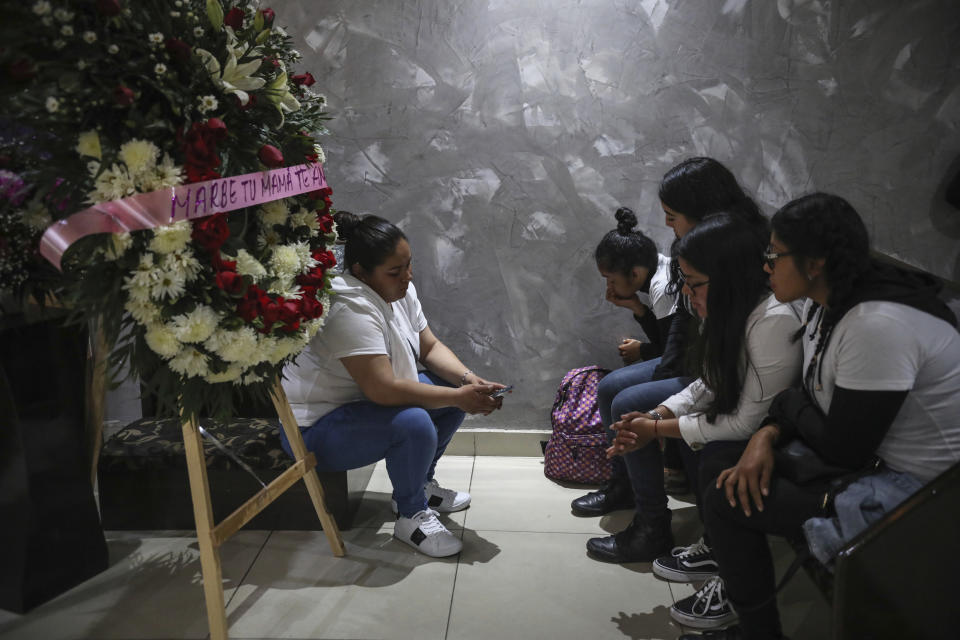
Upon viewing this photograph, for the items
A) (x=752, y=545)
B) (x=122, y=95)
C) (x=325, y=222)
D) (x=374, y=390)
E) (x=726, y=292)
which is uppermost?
(x=122, y=95)

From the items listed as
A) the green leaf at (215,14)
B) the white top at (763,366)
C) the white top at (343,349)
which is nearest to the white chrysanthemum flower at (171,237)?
the green leaf at (215,14)

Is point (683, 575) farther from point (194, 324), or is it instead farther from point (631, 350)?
point (194, 324)

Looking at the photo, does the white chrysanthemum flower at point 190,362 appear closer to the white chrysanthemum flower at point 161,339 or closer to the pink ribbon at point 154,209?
the white chrysanthemum flower at point 161,339

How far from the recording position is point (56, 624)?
7.05 ft

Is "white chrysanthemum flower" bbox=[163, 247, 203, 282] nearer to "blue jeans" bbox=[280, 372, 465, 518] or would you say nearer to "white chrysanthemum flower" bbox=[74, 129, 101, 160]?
"white chrysanthemum flower" bbox=[74, 129, 101, 160]

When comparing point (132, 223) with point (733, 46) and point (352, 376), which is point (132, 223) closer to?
point (352, 376)

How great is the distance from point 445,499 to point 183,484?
951 millimetres

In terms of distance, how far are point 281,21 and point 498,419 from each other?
1.94 m

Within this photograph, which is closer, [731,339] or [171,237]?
[171,237]

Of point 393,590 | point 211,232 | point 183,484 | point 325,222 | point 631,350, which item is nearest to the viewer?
point 211,232

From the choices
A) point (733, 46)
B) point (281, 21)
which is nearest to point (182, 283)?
point (281, 21)

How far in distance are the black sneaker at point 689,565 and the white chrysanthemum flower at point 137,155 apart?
1.86 meters

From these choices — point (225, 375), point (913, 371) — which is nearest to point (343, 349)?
point (225, 375)

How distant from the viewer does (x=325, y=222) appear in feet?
7.15
